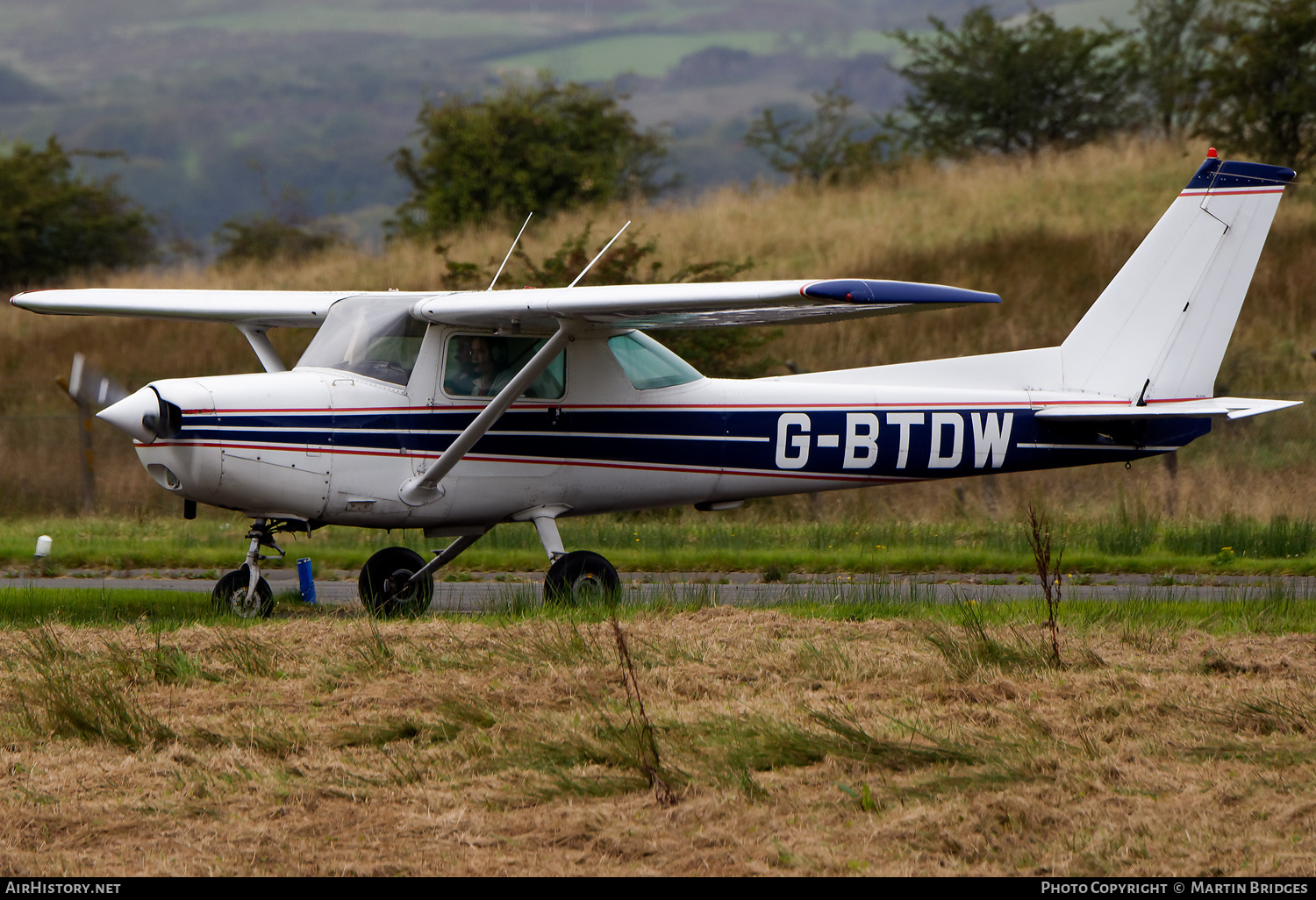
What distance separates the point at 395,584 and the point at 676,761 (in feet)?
16.6

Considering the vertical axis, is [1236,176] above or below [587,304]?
above

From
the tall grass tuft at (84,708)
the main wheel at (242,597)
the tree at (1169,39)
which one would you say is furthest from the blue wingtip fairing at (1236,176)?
the tree at (1169,39)

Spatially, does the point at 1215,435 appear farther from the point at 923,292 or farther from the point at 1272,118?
the point at 923,292

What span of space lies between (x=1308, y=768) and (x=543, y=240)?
2588 cm

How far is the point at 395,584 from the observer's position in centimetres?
998

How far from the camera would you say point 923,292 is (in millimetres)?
7406

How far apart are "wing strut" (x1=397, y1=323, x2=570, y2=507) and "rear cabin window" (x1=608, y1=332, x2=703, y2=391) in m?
0.83

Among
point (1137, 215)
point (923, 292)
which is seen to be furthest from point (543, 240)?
point (923, 292)

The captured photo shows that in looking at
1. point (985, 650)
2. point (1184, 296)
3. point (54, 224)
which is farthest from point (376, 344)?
point (54, 224)

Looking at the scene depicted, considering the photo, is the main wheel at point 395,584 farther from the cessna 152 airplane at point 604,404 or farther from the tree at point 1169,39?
the tree at point 1169,39

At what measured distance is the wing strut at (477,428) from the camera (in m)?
8.94

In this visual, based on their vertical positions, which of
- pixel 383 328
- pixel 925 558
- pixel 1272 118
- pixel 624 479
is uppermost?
pixel 1272 118

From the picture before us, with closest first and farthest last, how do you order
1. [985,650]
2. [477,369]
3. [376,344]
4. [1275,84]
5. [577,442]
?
[985,650] < [376,344] < [477,369] < [577,442] < [1275,84]

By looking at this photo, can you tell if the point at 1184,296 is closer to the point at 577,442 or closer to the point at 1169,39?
the point at 577,442
